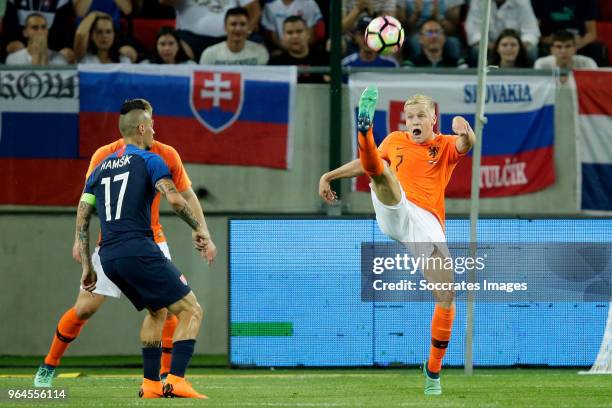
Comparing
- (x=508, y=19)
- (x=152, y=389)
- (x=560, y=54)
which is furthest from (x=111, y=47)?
(x=152, y=389)

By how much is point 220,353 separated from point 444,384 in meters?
4.52

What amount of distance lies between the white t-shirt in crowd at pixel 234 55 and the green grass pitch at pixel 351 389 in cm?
377

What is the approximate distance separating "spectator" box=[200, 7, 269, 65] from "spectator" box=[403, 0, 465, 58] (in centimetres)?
185

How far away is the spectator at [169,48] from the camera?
47.3ft

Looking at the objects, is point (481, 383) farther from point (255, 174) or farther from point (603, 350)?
point (255, 174)

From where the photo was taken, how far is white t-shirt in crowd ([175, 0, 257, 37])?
15.2 m

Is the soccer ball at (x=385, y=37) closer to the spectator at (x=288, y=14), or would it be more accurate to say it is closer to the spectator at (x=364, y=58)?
the spectator at (x=364, y=58)

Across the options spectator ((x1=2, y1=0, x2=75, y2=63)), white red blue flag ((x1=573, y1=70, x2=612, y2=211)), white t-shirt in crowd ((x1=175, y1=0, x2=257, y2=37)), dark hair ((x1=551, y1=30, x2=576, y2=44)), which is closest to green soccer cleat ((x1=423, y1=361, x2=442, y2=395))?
white red blue flag ((x1=573, y1=70, x2=612, y2=211))

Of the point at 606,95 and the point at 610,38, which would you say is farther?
the point at 610,38

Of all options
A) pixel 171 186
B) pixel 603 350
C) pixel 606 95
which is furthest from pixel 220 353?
pixel 171 186

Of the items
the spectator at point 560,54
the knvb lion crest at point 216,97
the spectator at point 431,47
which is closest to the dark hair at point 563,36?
the spectator at point 560,54

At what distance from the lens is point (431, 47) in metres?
14.8

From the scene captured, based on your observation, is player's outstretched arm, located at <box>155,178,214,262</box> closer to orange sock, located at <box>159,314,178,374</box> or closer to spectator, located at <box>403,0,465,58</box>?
orange sock, located at <box>159,314,178,374</box>

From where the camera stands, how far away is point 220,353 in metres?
14.3
